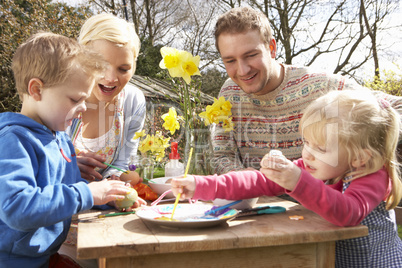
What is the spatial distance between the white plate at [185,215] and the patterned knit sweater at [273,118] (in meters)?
0.81

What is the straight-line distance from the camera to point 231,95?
2342 millimetres

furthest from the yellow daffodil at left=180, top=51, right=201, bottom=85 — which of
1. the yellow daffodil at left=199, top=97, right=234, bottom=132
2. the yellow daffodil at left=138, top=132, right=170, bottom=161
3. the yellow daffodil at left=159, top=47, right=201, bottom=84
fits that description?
the yellow daffodil at left=138, top=132, right=170, bottom=161

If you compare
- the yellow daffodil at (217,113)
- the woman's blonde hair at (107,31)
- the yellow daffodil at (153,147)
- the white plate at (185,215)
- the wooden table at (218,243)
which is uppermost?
the woman's blonde hair at (107,31)

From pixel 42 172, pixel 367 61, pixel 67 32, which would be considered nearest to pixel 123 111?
pixel 42 172

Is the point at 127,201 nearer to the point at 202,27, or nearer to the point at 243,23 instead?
the point at 243,23

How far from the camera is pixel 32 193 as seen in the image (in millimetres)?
1054

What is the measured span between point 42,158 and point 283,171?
0.82 metres

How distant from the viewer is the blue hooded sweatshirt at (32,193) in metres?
1.04

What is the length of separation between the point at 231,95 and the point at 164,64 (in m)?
0.75

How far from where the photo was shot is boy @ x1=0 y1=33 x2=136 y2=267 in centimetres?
106

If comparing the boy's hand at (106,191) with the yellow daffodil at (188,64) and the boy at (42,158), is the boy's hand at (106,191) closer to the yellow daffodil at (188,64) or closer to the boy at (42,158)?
the boy at (42,158)

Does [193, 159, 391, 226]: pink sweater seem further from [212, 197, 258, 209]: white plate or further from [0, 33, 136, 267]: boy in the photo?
[0, 33, 136, 267]: boy

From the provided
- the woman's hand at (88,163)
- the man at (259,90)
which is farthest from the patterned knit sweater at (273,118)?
the woman's hand at (88,163)

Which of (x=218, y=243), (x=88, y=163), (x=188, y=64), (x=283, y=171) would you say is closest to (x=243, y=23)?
(x=188, y=64)
